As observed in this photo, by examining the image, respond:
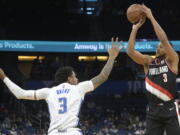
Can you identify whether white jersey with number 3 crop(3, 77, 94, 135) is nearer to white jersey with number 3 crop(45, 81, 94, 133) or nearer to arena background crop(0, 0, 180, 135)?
white jersey with number 3 crop(45, 81, 94, 133)

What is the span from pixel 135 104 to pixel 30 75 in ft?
17.5

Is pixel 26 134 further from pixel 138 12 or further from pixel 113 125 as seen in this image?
pixel 138 12

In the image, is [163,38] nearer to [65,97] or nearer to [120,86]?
[65,97]

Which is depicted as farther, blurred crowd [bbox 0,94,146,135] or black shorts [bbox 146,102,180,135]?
blurred crowd [bbox 0,94,146,135]

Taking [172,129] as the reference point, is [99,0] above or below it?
above

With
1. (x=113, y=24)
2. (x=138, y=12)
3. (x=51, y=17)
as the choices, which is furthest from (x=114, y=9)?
(x=138, y=12)

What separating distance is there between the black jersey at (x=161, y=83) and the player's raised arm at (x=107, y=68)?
0.71 m

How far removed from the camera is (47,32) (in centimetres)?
2214

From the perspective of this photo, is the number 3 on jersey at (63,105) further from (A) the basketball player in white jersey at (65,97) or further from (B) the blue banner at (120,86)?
(B) the blue banner at (120,86)

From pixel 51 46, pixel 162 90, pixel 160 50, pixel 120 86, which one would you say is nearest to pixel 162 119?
pixel 162 90

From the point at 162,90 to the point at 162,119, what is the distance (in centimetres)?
34

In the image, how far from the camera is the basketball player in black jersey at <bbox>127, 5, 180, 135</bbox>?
536cm

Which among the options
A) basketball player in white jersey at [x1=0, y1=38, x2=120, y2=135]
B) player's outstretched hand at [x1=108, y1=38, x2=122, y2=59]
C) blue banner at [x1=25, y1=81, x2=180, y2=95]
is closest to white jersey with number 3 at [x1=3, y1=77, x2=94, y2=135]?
basketball player in white jersey at [x1=0, y1=38, x2=120, y2=135]

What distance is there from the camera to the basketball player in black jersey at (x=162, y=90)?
5.36m
